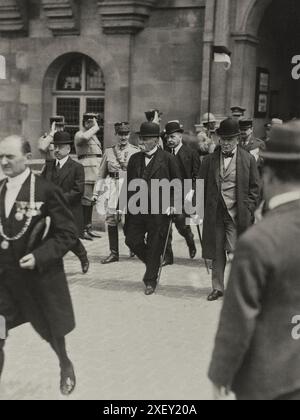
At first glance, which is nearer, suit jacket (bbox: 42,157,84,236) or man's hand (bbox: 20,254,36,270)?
man's hand (bbox: 20,254,36,270)

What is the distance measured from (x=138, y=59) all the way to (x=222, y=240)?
404 inches

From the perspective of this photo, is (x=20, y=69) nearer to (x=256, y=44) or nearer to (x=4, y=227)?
(x=256, y=44)

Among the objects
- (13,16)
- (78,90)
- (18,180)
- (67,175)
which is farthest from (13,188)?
(13,16)

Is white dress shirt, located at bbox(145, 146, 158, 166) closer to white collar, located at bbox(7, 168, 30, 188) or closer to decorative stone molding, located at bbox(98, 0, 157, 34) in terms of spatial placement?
white collar, located at bbox(7, 168, 30, 188)

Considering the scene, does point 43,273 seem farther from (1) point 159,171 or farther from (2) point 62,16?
(2) point 62,16

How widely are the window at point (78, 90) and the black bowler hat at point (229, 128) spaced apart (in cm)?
1090

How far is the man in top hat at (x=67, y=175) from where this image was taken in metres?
9.37

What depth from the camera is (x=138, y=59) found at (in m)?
17.7

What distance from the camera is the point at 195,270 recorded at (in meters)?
10.0

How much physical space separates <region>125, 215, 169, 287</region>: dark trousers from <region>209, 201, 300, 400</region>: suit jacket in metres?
5.62

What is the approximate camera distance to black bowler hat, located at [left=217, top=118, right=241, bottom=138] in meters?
7.84

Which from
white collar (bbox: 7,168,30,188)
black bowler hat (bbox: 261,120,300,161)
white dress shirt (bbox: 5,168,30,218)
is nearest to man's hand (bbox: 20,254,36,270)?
white dress shirt (bbox: 5,168,30,218)

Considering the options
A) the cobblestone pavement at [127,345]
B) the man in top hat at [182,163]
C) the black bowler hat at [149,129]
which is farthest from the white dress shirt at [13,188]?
the man in top hat at [182,163]

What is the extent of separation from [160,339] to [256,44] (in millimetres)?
11819
